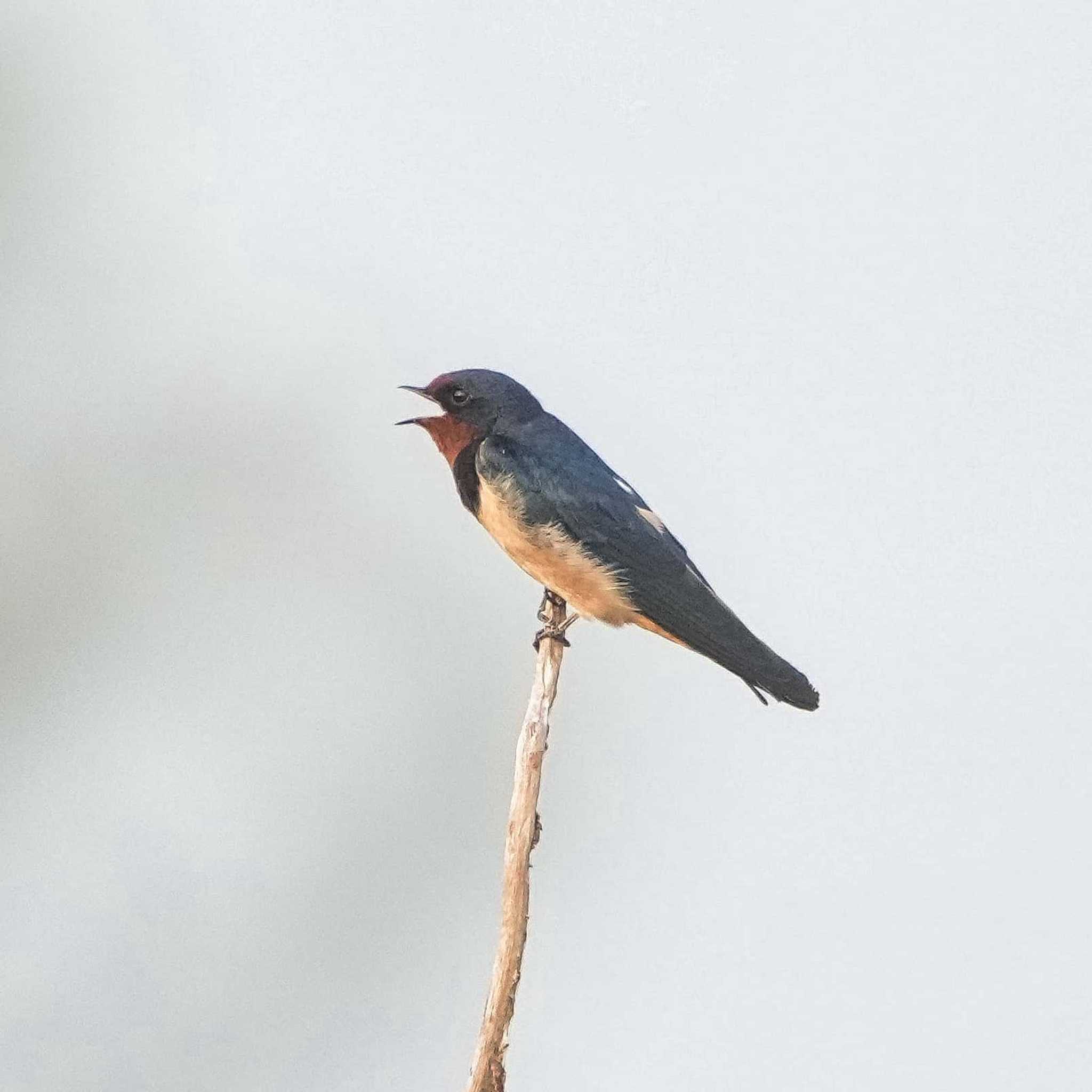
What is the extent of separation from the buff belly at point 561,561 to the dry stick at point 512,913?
0.54 metres

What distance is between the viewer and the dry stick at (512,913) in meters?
2.75

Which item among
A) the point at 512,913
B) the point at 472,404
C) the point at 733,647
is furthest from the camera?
the point at 472,404

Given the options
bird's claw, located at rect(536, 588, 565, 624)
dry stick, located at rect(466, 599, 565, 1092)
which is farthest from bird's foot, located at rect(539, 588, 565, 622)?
dry stick, located at rect(466, 599, 565, 1092)

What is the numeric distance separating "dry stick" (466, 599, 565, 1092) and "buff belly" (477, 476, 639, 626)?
536 millimetres

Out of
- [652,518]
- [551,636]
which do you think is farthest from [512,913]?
[652,518]

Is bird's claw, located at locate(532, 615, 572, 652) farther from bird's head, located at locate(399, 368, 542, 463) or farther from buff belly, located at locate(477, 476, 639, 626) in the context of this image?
bird's head, located at locate(399, 368, 542, 463)

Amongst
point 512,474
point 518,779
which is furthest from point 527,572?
point 518,779

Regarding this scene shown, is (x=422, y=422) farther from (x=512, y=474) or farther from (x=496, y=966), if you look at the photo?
(x=496, y=966)

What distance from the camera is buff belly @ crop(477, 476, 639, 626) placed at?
3393 mm

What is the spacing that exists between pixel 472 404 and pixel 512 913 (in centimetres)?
117

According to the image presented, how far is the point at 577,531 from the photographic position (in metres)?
3.39

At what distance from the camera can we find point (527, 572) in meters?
3.53

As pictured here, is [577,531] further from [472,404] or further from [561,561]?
[472,404]

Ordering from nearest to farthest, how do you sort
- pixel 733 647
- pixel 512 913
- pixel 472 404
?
pixel 512 913
pixel 733 647
pixel 472 404
